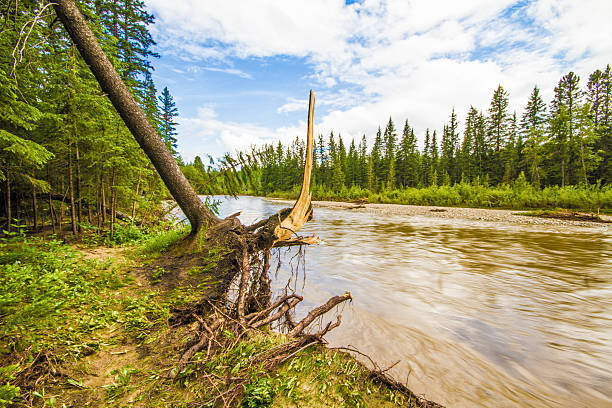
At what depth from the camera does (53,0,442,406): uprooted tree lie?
283 centimetres

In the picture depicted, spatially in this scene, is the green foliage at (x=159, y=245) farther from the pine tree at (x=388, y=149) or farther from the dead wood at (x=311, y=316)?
the pine tree at (x=388, y=149)

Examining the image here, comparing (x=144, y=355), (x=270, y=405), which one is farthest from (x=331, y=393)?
(x=144, y=355)

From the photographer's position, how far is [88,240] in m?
6.79

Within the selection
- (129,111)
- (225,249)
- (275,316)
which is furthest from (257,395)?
(129,111)

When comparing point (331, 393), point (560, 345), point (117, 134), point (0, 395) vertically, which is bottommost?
point (560, 345)

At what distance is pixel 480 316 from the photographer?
5496mm

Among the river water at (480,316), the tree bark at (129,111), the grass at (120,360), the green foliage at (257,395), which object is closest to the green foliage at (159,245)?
the tree bark at (129,111)

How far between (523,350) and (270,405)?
4.68 meters

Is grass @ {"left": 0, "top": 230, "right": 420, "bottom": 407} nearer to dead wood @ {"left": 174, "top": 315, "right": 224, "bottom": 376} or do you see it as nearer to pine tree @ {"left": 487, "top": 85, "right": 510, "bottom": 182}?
dead wood @ {"left": 174, "top": 315, "right": 224, "bottom": 376}

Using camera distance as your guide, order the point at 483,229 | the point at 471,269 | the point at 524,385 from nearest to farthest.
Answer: the point at 524,385
the point at 471,269
the point at 483,229

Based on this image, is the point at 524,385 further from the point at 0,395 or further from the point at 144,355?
the point at 0,395

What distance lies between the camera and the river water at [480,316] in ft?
11.3

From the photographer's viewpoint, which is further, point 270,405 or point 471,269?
point 471,269

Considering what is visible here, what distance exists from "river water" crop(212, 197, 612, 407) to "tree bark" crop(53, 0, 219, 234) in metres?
2.17
